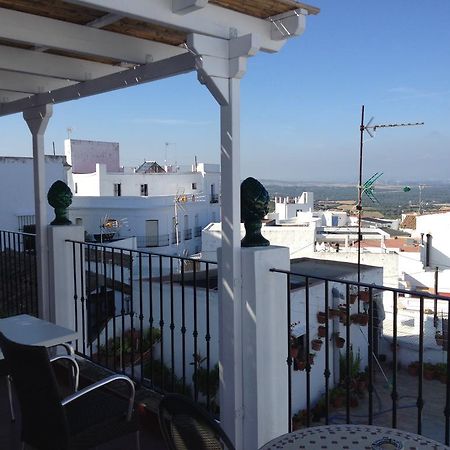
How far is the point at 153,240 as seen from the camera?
106 feet

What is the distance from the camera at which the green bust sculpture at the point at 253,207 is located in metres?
2.75

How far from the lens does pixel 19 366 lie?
207 centimetres

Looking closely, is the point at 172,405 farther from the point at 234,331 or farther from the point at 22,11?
the point at 22,11

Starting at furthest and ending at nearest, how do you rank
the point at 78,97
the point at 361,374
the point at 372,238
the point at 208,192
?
the point at 208,192
the point at 372,238
the point at 361,374
the point at 78,97

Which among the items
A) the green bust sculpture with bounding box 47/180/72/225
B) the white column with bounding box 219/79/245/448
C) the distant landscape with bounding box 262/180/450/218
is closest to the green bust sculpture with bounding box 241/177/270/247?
the white column with bounding box 219/79/245/448

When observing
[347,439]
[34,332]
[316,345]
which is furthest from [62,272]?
[316,345]

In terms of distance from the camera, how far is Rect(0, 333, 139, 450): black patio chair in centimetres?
201

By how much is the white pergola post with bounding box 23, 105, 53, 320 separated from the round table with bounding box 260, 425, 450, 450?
3.15 meters

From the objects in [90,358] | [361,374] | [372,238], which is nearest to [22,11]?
[90,358]

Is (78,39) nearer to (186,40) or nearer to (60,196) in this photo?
(186,40)

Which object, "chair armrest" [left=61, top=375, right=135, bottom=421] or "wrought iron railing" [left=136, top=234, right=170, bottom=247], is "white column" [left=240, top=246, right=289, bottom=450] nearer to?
"chair armrest" [left=61, top=375, right=135, bottom=421]

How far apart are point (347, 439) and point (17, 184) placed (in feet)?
68.8

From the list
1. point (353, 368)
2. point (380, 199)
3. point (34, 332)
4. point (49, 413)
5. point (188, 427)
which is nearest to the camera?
point (188, 427)

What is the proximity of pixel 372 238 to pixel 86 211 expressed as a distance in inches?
659
